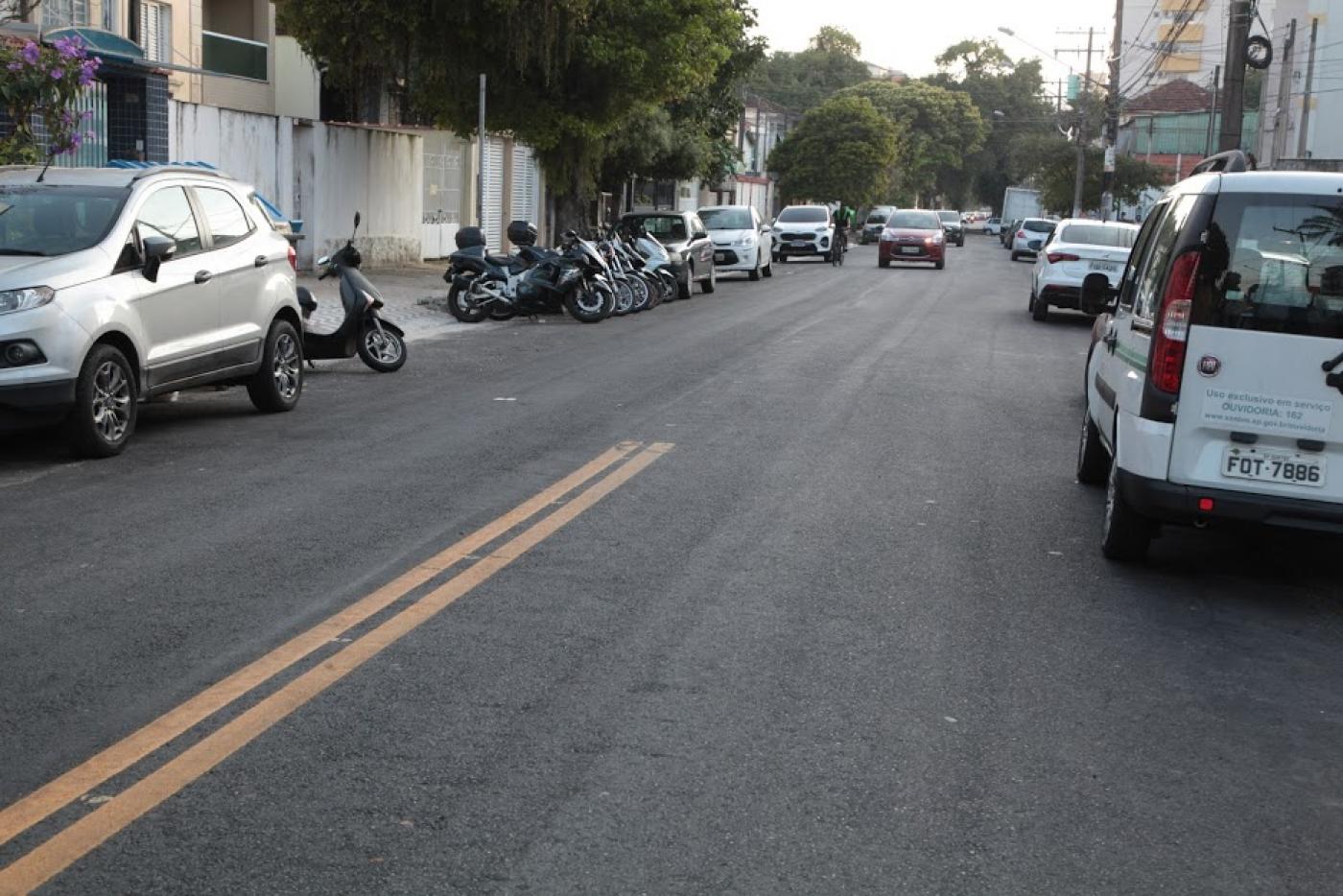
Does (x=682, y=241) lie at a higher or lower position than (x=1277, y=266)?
lower

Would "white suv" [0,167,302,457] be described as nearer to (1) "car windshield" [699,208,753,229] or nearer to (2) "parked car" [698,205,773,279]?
(2) "parked car" [698,205,773,279]

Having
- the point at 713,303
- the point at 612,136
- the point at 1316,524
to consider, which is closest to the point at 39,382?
the point at 1316,524

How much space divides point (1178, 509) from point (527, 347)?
11.7 metres

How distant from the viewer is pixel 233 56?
34562 mm

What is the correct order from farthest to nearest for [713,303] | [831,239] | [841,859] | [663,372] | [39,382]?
[831,239], [713,303], [663,372], [39,382], [841,859]

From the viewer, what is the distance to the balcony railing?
110ft

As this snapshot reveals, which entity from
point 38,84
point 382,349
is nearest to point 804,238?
point 382,349

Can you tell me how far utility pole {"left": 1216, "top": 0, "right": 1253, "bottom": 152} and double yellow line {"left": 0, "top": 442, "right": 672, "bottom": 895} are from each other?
1938cm

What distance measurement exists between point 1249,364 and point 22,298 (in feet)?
22.7

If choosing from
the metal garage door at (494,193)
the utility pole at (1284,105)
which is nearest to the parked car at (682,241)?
the metal garage door at (494,193)

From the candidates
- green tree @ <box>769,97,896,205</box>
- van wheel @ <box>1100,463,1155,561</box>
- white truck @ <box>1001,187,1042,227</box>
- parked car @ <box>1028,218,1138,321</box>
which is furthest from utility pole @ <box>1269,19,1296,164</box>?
van wheel @ <box>1100,463,1155,561</box>

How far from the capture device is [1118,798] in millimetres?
4730

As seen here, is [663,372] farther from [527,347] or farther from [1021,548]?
[1021,548]

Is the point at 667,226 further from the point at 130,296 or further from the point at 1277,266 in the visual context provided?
the point at 1277,266
